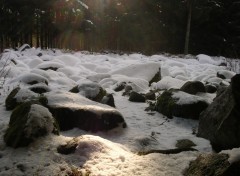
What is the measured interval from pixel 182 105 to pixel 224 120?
1.79 meters

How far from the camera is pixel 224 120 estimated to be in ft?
12.7

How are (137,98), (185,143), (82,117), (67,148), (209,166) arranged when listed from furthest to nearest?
(137,98) → (82,117) → (185,143) → (67,148) → (209,166)

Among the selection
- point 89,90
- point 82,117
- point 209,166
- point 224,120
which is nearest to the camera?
point 209,166

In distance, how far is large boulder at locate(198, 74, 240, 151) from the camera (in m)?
3.78

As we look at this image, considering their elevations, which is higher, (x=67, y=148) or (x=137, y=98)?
(x=67, y=148)

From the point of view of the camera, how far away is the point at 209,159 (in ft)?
9.73

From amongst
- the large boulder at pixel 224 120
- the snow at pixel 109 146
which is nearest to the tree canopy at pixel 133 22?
the snow at pixel 109 146

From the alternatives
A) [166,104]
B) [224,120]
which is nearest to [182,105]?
[166,104]

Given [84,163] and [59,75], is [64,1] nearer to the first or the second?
[59,75]

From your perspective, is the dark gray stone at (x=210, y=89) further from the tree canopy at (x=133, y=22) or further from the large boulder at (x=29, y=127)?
the tree canopy at (x=133, y=22)

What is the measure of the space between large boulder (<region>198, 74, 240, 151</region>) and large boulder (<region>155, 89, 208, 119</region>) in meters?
0.77

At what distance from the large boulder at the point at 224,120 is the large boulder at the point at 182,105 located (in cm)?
77

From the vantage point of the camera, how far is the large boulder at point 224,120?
3.78m

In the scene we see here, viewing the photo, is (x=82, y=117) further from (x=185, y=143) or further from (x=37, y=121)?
(x=185, y=143)
